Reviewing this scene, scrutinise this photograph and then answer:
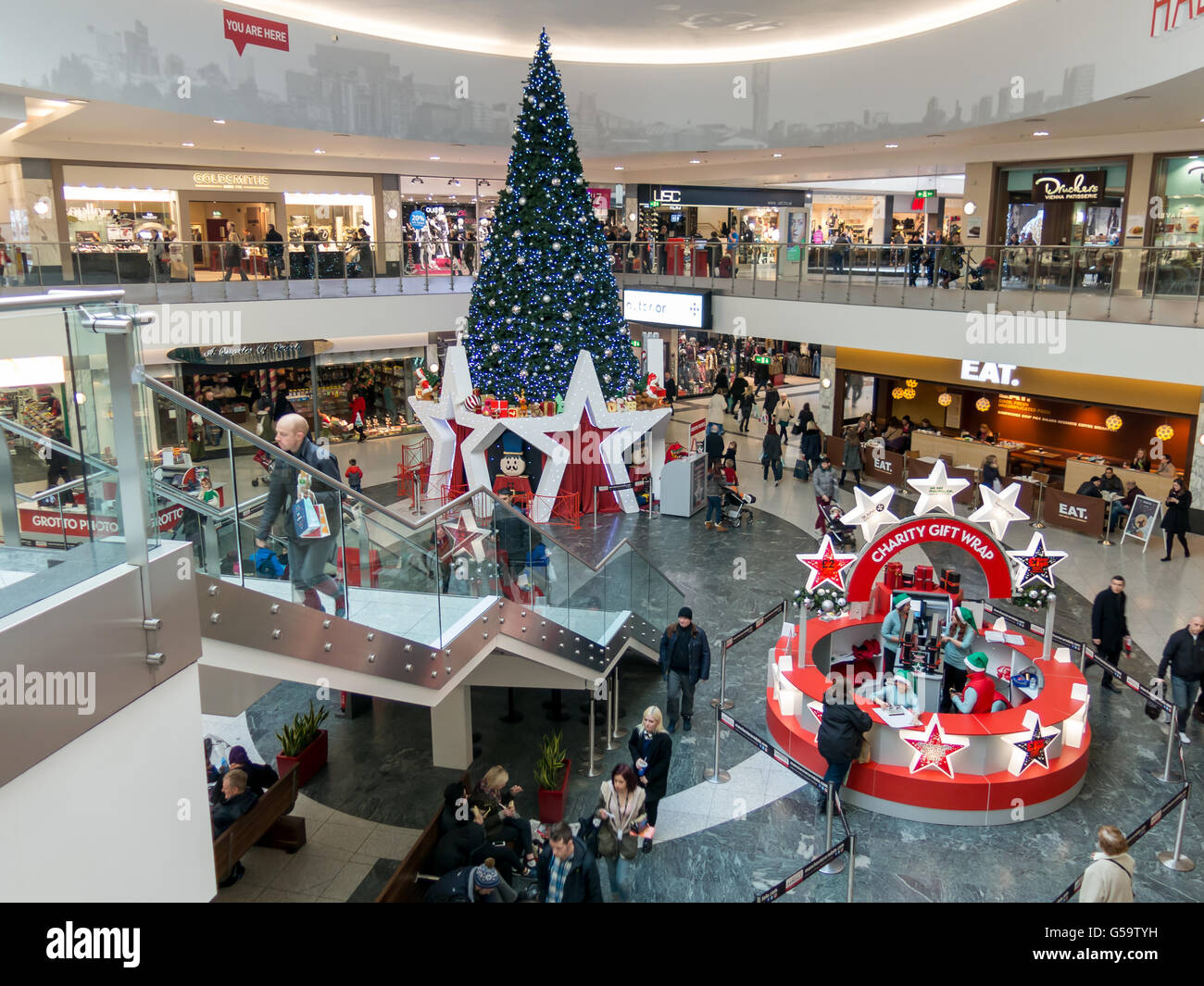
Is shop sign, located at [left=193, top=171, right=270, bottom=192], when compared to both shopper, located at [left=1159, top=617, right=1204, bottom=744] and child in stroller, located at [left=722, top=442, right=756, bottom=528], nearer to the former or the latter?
child in stroller, located at [left=722, top=442, right=756, bottom=528]

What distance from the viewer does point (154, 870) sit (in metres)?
3.70

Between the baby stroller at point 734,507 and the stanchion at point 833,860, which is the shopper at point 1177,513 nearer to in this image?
the baby stroller at point 734,507

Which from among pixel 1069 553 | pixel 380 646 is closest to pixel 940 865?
pixel 380 646

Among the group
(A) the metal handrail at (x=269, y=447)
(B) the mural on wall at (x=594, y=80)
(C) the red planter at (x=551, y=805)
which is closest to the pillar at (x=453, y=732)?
(C) the red planter at (x=551, y=805)

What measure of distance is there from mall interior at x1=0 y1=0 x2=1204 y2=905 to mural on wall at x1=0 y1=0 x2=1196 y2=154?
3.5 inches

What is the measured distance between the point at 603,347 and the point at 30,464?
14.4m

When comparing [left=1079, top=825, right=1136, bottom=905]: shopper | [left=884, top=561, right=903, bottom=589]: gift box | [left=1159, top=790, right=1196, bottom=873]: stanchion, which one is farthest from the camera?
[left=884, top=561, right=903, bottom=589]: gift box

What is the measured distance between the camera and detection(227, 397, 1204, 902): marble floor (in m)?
7.71

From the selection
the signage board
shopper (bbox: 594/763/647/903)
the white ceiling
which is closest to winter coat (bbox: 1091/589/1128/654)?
shopper (bbox: 594/763/647/903)

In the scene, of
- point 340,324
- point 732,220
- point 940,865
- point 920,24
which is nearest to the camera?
point 940,865

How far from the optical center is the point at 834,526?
15344 mm

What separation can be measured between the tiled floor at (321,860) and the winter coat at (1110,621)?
7781 millimetres

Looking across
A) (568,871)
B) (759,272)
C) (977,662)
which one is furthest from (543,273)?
(568,871)
